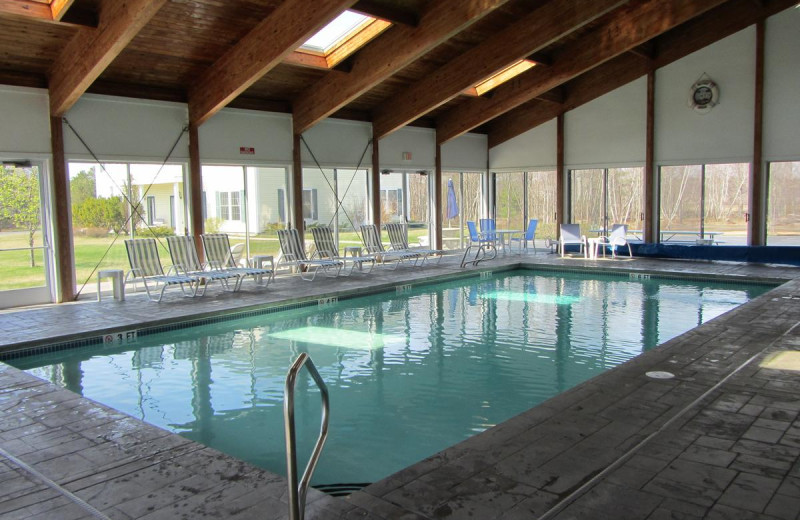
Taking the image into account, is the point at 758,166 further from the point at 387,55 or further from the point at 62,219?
the point at 62,219

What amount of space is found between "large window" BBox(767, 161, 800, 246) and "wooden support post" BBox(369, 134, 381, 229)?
7.42 m

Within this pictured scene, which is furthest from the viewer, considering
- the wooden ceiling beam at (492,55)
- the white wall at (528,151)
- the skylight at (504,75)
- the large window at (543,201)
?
the large window at (543,201)

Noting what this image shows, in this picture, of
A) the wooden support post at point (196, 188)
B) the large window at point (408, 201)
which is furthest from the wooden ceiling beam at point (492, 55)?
the wooden support post at point (196, 188)

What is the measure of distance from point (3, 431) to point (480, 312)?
220 inches

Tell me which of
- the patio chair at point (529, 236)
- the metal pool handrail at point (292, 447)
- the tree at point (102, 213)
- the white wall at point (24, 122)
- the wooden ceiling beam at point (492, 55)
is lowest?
the metal pool handrail at point (292, 447)

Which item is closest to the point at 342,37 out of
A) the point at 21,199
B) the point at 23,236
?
the point at 21,199

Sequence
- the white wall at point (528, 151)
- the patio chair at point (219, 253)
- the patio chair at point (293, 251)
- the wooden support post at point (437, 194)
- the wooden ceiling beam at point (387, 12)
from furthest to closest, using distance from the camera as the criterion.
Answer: the white wall at point (528, 151)
the wooden support post at point (437, 194)
the patio chair at point (293, 251)
the patio chair at point (219, 253)
the wooden ceiling beam at point (387, 12)

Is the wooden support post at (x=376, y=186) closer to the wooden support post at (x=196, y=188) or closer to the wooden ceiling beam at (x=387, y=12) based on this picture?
the wooden support post at (x=196, y=188)

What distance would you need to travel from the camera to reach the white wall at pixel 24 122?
792cm

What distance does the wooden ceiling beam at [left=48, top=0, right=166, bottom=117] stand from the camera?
6664mm

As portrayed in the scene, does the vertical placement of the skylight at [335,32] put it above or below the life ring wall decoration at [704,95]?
above

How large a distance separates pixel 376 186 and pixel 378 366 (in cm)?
760

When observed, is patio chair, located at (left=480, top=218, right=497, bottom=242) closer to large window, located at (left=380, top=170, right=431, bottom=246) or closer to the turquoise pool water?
large window, located at (left=380, top=170, right=431, bottom=246)

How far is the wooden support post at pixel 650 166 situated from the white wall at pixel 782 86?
2045 millimetres
